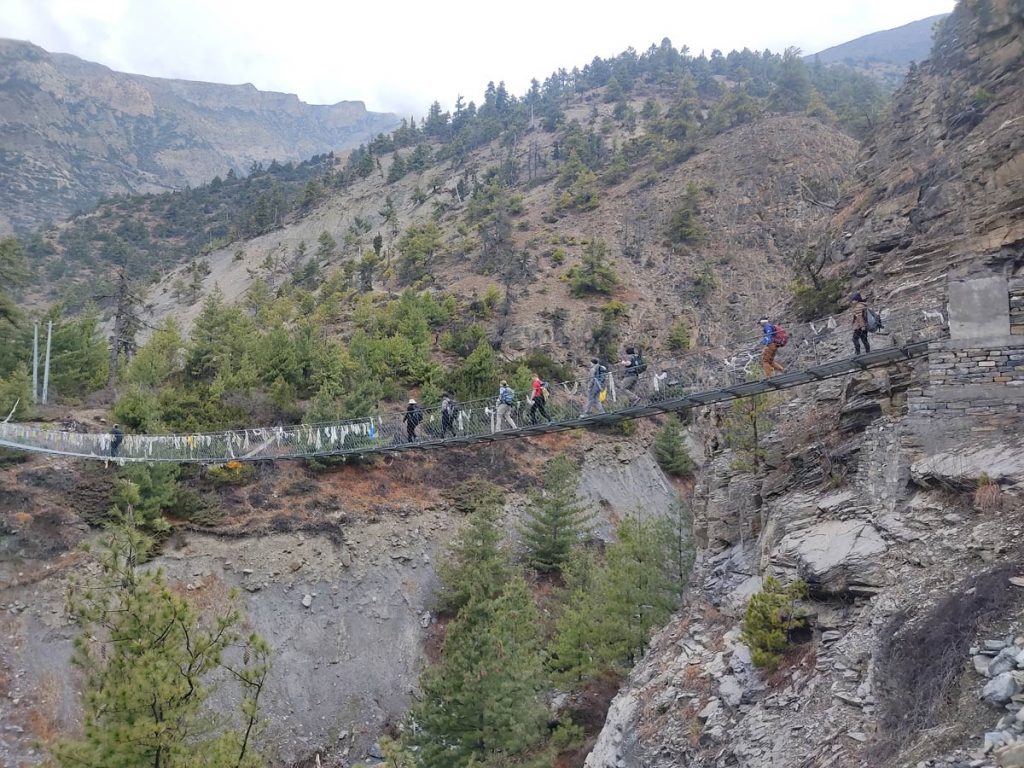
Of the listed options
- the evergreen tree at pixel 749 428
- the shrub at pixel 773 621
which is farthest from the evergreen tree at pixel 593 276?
the shrub at pixel 773 621

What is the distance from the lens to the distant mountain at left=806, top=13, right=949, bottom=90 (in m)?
132

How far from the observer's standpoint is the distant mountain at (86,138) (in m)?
110

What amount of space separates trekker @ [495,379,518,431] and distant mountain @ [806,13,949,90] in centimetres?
13035

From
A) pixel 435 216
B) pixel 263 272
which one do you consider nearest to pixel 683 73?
pixel 435 216

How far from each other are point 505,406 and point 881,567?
6836mm

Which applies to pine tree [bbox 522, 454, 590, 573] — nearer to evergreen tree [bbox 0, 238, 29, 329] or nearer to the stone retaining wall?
the stone retaining wall

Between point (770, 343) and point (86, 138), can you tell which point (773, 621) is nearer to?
point (770, 343)

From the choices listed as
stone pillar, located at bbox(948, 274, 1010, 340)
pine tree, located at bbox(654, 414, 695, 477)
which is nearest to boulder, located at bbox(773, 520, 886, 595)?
stone pillar, located at bbox(948, 274, 1010, 340)

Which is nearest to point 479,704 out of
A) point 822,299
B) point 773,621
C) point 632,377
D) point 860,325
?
point 632,377

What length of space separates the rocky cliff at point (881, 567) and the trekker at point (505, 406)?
3.95 m

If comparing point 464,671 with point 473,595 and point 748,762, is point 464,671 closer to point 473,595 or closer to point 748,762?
point 473,595

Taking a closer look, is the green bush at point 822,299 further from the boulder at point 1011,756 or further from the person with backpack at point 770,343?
the boulder at point 1011,756

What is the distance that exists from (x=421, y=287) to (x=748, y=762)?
34.6 m

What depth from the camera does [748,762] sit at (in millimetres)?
6688
